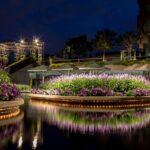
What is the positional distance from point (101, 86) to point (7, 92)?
6.90m

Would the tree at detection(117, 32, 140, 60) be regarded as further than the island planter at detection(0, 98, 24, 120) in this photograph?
Yes

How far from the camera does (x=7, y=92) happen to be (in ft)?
47.0

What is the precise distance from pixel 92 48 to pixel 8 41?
67.4 ft

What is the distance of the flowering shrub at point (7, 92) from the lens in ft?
46.2

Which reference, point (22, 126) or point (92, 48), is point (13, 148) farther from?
point (92, 48)

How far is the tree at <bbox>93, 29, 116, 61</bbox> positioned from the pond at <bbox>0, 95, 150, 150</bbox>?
155 feet

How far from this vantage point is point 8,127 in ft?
35.2

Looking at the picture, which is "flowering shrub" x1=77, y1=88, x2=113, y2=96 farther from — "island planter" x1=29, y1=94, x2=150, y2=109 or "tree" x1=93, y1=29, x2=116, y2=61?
"tree" x1=93, y1=29, x2=116, y2=61

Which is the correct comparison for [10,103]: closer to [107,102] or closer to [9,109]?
[9,109]

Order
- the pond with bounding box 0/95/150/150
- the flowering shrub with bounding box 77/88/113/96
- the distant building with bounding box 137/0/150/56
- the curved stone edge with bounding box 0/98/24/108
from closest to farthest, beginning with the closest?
the pond with bounding box 0/95/150/150
the curved stone edge with bounding box 0/98/24/108
the flowering shrub with bounding box 77/88/113/96
the distant building with bounding box 137/0/150/56

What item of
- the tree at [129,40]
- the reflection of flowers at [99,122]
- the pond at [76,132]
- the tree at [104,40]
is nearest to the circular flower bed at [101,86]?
the reflection of flowers at [99,122]

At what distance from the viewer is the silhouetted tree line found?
5553cm

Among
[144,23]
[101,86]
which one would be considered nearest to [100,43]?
[144,23]

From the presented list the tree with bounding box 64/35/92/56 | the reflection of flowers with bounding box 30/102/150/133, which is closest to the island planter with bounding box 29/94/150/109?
the reflection of flowers with bounding box 30/102/150/133
